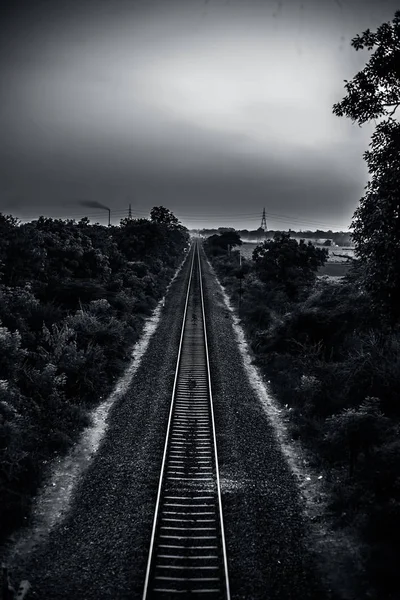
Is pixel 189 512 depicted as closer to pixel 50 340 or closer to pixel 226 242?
pixel 50 340

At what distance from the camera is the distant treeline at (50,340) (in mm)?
10422

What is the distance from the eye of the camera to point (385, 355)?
14016 millimetres

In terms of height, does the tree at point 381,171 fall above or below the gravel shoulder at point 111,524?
above

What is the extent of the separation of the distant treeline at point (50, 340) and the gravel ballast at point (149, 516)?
1.28m

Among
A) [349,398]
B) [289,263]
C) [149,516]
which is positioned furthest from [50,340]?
[289,263]

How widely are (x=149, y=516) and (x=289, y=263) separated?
25.8m

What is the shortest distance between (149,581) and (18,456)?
4.95 metres

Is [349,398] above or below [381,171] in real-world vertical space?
below

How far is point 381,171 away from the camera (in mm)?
9750

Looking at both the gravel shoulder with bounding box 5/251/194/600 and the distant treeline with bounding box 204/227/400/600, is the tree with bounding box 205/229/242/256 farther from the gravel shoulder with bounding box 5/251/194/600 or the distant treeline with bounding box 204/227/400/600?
the gravel shoulder with bounding box 5/251/194/600

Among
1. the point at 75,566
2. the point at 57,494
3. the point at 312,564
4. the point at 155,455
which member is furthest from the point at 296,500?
the point at 57,494

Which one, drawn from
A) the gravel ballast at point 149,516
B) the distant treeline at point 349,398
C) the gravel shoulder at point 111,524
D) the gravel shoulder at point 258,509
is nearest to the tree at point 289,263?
the distant treeline at point 349,398

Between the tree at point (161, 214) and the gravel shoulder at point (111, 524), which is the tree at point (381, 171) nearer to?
the gravel shoulder at point (111, 524)

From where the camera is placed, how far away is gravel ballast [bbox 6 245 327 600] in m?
7.09
